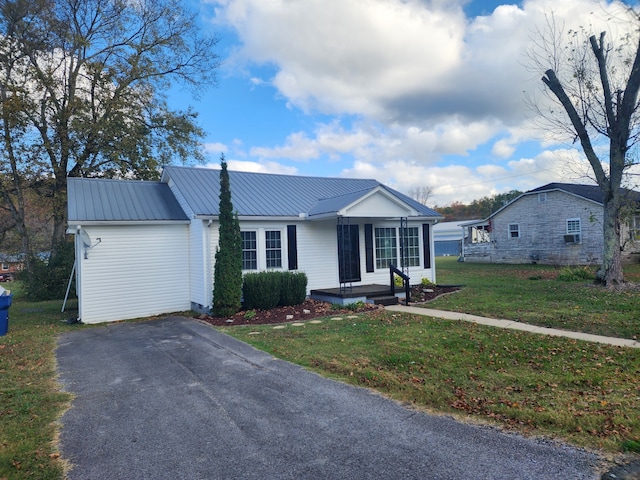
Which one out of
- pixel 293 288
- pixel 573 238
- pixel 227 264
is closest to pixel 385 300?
pixel 293 288

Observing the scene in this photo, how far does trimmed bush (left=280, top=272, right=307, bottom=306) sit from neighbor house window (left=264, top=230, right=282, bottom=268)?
0.87 metres

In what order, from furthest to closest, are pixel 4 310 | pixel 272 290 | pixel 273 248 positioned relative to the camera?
pixel 273 248 < pixel 272 290 < pixel 4 310

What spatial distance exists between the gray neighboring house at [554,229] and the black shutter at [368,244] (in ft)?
47.3

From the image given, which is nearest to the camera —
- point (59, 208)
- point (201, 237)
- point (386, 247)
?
point (201, 237)

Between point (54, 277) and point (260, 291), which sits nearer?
point (260, 291)

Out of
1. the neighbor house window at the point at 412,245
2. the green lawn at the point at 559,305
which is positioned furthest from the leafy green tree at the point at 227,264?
the neighbor house window at the point at 412,245

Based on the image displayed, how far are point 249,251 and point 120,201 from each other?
4387mm

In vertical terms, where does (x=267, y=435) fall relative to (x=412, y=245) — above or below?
below

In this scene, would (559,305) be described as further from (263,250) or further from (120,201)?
(120,201)

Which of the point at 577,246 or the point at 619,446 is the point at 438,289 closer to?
the point at 619,446

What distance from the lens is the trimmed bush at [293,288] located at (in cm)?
1217

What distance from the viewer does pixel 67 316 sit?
42.5 feet

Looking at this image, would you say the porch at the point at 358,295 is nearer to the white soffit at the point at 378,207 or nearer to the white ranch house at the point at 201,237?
the white ranch house at the point at 201,237

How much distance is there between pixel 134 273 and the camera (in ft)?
39.3
